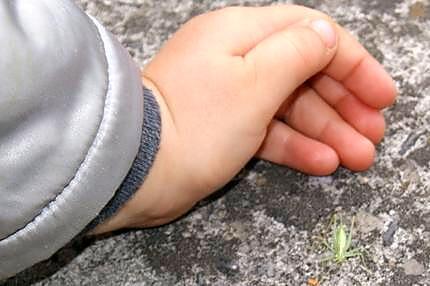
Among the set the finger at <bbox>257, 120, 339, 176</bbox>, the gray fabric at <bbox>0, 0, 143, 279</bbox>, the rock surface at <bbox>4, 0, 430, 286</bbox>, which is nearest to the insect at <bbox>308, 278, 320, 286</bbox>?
the rock surface at <bbox>4, 0, 430, 286</bbox>

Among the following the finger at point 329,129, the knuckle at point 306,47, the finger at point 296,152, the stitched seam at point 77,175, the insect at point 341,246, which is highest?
the knuckle at point 306,47

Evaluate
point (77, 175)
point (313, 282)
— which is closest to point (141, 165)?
point (77, 175)

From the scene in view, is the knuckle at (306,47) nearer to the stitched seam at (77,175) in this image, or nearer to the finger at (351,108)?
the finger at (351,108)

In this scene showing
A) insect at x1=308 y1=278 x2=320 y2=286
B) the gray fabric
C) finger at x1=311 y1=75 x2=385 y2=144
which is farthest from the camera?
finger at x1=311 y1=75 x2=385 y2=144

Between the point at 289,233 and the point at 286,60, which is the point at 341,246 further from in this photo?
the point at 286,60

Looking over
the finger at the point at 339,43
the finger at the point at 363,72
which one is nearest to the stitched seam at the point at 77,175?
the finger at the point at 339,43

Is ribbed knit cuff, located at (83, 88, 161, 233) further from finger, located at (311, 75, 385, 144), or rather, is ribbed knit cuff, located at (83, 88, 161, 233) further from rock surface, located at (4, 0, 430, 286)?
finger, located at (311, 75, 385, 144)
